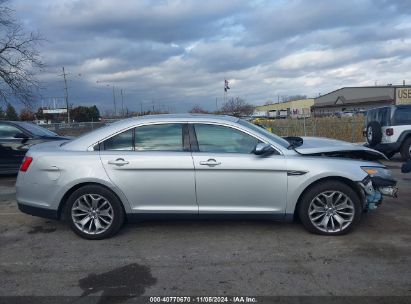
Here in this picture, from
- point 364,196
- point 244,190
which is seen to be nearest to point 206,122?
point 244,190

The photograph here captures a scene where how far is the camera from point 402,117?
1159 cm

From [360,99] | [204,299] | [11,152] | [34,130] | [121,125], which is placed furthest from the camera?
[360,99]

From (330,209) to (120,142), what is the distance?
9.12ft

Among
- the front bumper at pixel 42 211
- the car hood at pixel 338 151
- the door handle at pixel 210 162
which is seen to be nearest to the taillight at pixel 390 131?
the car hood at pixel 338 151

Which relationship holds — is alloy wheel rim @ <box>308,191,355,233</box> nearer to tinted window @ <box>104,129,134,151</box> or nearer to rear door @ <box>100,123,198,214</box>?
rear door @ <box>100,123,198,214</box>

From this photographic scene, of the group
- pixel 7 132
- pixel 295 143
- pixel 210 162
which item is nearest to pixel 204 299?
pixel 210 162

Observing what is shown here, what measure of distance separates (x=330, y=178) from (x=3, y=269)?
12.7ft

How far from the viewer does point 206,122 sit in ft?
16.9

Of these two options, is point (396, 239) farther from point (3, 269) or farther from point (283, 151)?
point (3, 269)

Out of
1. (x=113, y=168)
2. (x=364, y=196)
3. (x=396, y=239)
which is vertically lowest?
(x=396, y=239)

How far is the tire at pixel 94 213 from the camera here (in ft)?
16.4

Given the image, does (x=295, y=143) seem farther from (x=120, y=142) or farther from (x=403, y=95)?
(x=403, y=95)

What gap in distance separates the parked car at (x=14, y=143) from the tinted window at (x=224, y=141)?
6250mm

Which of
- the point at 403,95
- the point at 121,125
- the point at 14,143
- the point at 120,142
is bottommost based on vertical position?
the point at 14,143
